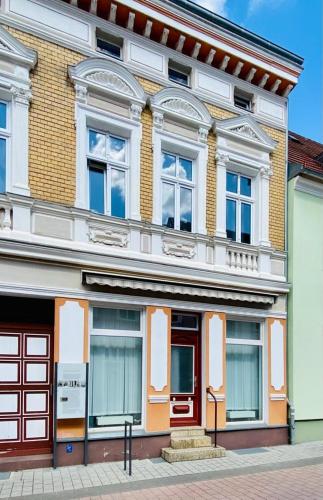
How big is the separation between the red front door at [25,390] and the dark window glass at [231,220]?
15.8 feet

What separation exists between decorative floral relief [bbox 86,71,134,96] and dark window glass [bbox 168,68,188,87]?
4.84 feet

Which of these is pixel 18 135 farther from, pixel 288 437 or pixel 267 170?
pixel 288 437

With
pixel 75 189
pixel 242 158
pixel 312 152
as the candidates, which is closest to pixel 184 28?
pixel 242 158

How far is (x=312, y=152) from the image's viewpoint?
14594mm

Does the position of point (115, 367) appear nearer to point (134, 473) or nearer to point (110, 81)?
point (134, 473)

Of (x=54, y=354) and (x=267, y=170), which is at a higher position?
(x=267, y=170)

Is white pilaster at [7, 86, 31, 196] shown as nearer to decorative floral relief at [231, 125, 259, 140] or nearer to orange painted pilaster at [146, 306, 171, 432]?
orange painted pilaster at [146, 306, 171, 432]

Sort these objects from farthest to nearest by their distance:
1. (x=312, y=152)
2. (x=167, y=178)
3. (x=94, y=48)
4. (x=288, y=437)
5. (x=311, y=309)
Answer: (x=312, y=152) → (x=311, y=309) → (x=288, y=437) → (x=167, y=178) → (x=94, y=48)

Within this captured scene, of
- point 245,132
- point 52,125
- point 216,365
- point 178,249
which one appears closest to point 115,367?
point 216,365

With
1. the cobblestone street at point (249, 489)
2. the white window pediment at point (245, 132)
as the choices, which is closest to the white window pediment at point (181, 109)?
the white window pediment at point (245, 132)

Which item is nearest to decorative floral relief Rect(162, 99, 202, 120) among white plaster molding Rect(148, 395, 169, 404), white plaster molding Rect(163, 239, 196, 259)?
white plaster molding Rect(163, 239, 196, 259)

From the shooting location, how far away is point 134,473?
8.11m

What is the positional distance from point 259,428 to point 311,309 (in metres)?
3.23

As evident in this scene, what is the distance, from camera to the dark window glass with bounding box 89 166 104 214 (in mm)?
9320
